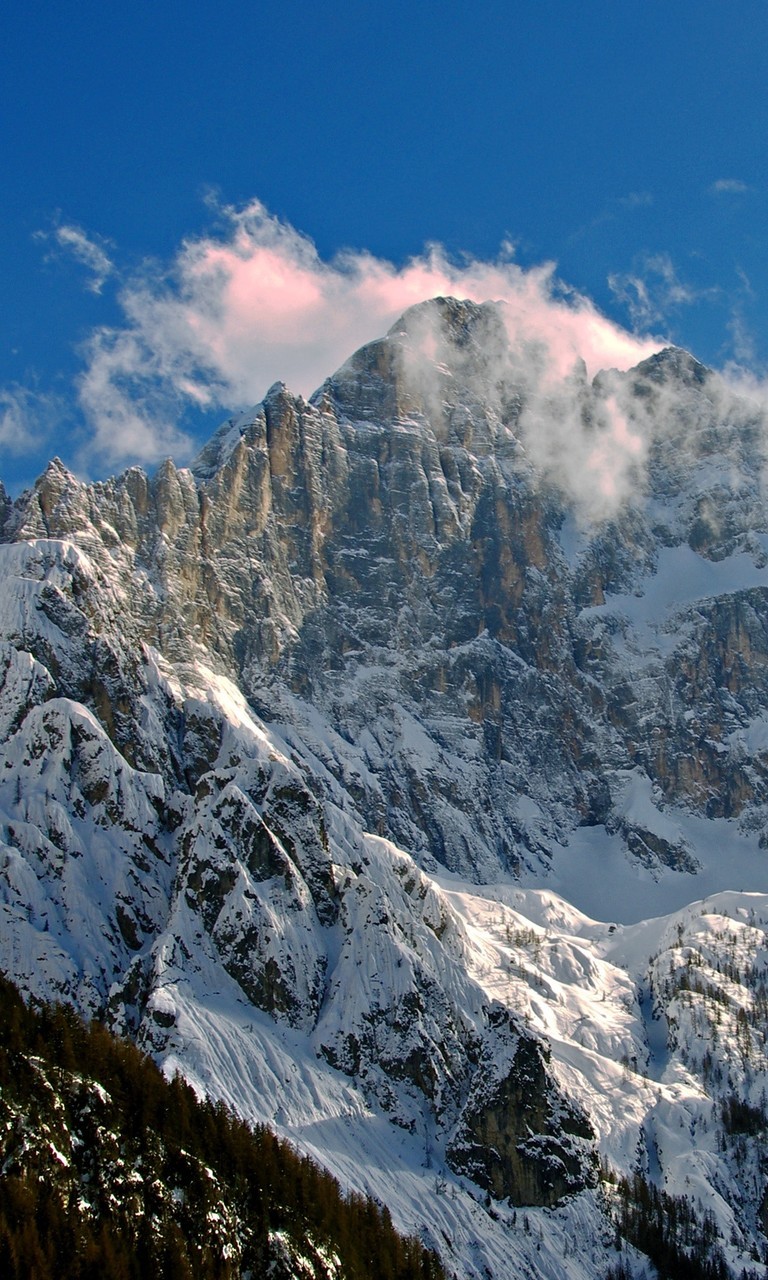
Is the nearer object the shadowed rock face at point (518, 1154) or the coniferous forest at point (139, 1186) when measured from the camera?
the coniferous forest at point (139, 1186)

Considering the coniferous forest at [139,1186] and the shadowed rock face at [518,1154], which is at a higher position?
the shadowed rock face at [518,1154]

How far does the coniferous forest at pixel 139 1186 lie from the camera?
113562mm

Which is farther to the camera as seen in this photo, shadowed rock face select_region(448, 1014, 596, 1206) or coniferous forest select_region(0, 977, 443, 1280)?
shadowed rock face select_region(448, 1014, 596, 1206)

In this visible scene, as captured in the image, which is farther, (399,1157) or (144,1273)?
(399,1157)

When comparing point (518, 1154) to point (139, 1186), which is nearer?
point (139, 1186)

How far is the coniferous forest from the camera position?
114m

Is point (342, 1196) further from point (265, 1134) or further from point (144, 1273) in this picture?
point (144, 1273)

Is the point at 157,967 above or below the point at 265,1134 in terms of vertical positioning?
above

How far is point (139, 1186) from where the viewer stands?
12588 centimetres

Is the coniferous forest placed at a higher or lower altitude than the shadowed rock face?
lower

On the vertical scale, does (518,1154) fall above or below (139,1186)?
above

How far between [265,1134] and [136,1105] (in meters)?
26.9

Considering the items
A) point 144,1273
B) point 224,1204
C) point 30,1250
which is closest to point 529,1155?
point 224,1204

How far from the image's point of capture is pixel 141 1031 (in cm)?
18888
